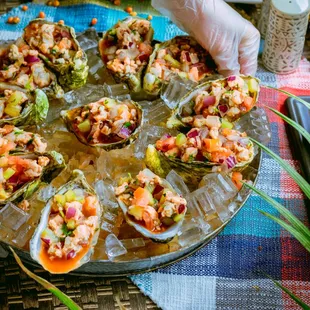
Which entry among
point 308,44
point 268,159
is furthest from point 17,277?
point 308,44

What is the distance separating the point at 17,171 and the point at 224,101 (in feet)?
2.35

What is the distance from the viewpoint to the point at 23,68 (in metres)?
2.18

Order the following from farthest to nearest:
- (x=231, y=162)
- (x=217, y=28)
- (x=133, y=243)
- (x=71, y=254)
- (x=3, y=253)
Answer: (x=217, y=28) < (x=3, y=253) < (x=231, y=162) < (x=133, y=243) < (x=71, y=254)

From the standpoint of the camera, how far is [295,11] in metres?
2.51

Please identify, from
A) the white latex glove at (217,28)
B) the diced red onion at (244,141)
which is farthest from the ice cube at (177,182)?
the white latex glove at (217,28)

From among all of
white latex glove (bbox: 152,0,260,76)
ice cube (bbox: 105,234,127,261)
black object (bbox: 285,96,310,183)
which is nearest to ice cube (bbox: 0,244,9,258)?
ice cube (bbox: 105,234,127,261)

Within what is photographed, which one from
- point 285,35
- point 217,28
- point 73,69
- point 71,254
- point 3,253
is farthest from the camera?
point 285,35

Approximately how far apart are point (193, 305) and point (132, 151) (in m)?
0.54

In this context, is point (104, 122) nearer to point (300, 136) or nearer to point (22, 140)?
point (22, 140)

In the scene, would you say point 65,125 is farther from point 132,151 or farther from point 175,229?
point 175,229

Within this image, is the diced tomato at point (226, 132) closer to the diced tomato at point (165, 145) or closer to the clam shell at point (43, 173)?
the diced tomato at point (165, 145)

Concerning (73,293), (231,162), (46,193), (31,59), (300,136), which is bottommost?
(73,293)

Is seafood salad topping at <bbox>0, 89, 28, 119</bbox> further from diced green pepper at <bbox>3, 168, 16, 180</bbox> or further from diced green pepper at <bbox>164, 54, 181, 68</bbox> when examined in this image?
diced green pepper at <bbox>164, 54, 181, 68</bbox>

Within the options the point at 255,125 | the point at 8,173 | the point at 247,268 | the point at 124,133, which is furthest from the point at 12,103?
the point at 247,268
